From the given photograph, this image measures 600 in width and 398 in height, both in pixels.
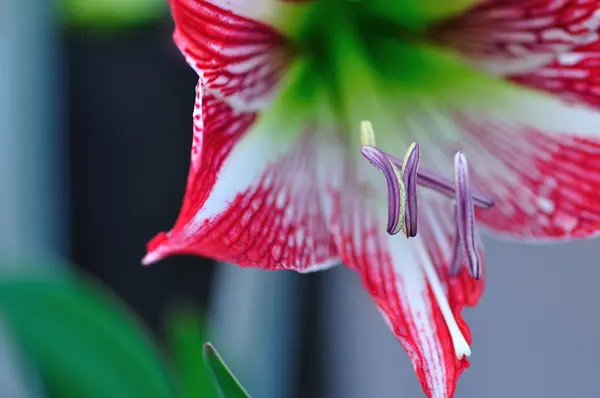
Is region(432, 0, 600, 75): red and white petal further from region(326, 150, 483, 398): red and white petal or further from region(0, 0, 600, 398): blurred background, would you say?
region(0, 0, 600, 398): blurred background

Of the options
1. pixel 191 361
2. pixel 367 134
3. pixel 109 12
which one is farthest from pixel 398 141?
pixel 109 12

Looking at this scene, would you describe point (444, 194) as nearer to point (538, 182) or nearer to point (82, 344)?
point (538, 182)

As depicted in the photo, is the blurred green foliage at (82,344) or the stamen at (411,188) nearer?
the stamen at (411,188)

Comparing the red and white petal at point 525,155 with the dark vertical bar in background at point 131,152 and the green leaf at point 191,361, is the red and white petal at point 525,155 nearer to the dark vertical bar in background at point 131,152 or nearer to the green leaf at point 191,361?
the green leaf at point 191,361

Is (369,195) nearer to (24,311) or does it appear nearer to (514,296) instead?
(24,311)

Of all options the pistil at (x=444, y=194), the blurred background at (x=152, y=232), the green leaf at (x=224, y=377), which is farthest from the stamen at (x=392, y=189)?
the blurred background at (x=152, y=232)

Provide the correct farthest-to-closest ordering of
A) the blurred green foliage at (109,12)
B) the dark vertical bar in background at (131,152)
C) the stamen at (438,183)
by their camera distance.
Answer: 1. the dark vertical bar in background at (131,152)
2. the blurred green foliage at (109,12)
3. the stamen at (438,183)
